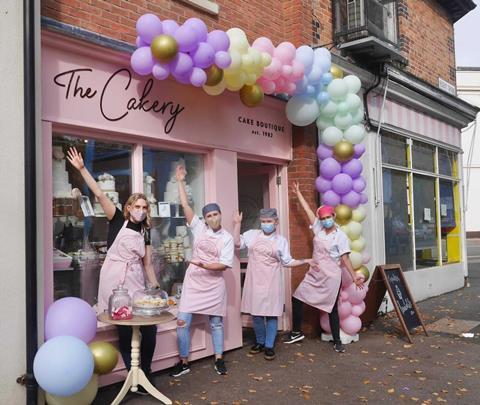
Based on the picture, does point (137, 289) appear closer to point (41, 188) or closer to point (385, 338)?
point (41, 188)

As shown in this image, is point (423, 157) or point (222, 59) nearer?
point (222, 59)

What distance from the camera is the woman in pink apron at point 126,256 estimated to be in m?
4.73

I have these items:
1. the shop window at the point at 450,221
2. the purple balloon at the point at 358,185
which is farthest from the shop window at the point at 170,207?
the shop window at the point at 450,221

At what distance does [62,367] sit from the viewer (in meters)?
3.65

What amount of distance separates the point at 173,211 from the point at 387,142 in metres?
4.96

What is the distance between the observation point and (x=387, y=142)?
9461mm

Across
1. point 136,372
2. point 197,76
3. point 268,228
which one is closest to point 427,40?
point 268,228

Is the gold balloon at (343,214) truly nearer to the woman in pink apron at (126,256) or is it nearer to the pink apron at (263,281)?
the pink apron at (263,281)

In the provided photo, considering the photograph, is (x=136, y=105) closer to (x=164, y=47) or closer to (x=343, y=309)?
(x=164, y=47)

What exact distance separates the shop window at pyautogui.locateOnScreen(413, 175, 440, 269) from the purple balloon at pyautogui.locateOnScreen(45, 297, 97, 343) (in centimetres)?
751

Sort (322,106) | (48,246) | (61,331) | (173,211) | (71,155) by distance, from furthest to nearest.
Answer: (322,106), (173,211), (71,155), (48,246), (61,331)

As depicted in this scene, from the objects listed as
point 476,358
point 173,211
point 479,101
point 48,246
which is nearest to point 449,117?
point 476,358

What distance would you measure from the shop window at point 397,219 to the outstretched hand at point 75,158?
19.2 feet

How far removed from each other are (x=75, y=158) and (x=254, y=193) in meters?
3.43
